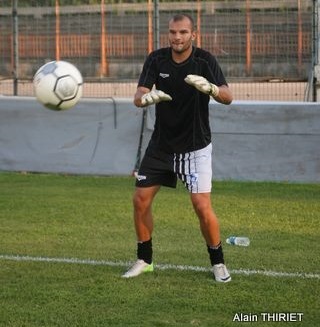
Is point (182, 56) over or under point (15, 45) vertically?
under

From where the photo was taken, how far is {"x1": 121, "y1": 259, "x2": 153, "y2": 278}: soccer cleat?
7.57m

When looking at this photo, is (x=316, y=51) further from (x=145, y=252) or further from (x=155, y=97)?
(x=155, y=97)

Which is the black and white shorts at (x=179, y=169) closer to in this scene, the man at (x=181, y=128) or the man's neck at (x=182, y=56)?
the man at (x=181, y=128)

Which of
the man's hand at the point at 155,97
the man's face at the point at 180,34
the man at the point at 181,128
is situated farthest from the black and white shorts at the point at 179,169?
the man's face at the point at 180,34

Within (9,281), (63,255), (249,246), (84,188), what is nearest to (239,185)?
(84,188)

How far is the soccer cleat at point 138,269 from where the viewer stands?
298 inches

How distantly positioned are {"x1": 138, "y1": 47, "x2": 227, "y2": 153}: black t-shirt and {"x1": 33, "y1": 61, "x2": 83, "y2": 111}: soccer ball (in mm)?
734

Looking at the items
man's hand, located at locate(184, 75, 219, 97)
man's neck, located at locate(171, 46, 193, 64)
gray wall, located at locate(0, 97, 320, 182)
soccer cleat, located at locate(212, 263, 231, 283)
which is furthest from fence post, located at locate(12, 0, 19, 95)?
man's hand, located at locate(184, 75, 219, 97)

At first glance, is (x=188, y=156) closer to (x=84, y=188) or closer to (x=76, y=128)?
(x=84, y=188)

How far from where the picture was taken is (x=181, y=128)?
742 centimetres

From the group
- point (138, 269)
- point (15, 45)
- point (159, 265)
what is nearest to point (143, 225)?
point (138, 269)

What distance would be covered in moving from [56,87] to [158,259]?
1.78m

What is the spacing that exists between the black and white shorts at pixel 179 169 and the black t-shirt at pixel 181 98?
59mm

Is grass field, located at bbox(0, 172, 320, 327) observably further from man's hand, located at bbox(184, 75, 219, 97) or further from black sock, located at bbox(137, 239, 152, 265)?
man's hand, located at bbox(184, 75, 219, 97)
